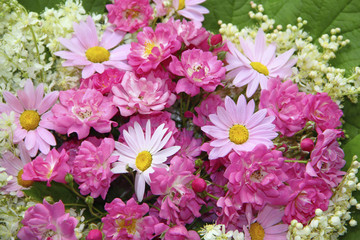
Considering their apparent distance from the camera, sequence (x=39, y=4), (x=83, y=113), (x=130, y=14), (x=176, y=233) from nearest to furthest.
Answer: (x=176, y=233) → (x=83, y=113) → (x=130, y=14) → (x=39, y=4)

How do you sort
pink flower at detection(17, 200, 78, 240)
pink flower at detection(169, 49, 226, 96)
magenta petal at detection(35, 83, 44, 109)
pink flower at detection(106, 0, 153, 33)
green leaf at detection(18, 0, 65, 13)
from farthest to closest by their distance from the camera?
1. green leaf at detection(18, 0, 65, 13)
2. pink flower at detection(106, 0, 153, 33)
3. magenta petal at detection(35, 83, 44, 109)
4. pink flower at detection(169, 49, 226, 96)
5. pink flower at detection(17, 200, 78, 240)

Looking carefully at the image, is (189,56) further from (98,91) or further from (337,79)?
(337,79)

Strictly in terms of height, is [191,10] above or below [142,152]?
above

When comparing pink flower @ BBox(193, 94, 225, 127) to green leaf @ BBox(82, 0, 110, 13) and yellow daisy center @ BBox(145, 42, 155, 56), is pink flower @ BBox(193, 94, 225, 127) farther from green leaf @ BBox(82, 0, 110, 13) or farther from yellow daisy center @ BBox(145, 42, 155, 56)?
green leaf @ BBox(82, 0, 110, 13)

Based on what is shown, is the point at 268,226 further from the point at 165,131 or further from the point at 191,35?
the point at 191,35

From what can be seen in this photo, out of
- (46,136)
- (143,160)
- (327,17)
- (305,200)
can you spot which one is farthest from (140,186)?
(327,17)

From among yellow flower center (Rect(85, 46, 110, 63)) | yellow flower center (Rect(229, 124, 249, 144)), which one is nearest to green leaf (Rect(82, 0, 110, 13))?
yellow flower center (Rect(85, 46, 110, 63))

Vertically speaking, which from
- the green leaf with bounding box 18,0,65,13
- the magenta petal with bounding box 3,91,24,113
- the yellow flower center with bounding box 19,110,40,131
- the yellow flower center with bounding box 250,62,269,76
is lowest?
the yellow flower center with bounding box 19,110,40,131
